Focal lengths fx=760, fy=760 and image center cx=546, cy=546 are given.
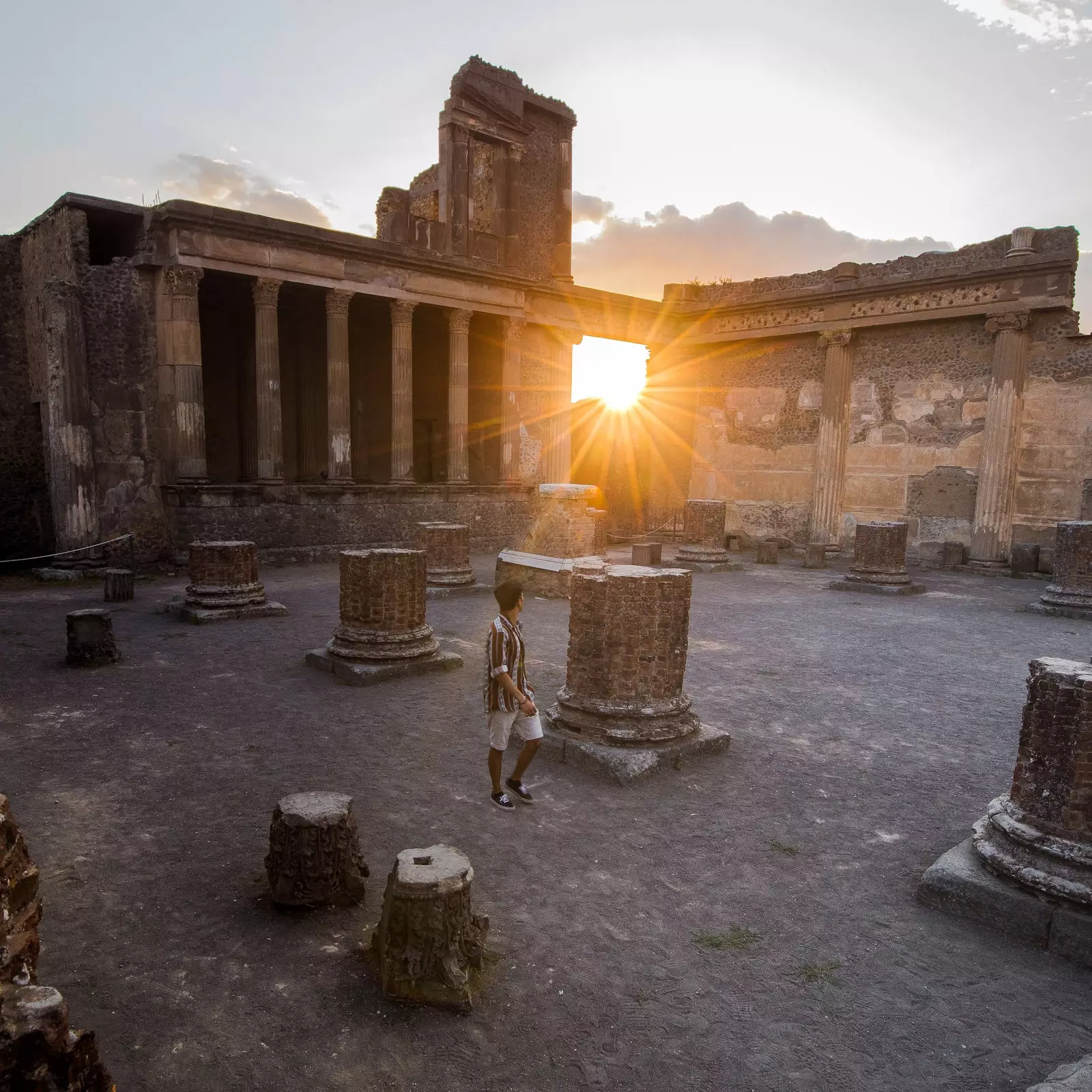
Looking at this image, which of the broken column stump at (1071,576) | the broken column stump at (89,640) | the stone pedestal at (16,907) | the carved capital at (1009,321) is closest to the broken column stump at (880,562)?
the broken column stump at (1071,576)

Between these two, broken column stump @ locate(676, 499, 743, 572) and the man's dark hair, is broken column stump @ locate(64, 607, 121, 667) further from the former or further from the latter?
broken column stump @ locate(676, 499, 743, 572)

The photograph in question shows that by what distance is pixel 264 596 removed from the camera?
375 inches

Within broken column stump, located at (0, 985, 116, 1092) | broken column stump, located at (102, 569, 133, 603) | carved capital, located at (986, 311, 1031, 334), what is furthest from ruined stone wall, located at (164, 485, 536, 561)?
broken column stump, located at (0, 985, 116, 1092)

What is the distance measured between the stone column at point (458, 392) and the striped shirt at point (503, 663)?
41.2ft

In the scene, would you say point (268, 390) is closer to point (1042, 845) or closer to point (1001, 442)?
point (1042, 845)

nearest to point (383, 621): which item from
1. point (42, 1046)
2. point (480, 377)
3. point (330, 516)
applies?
point (42, 1046)

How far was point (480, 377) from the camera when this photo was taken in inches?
777

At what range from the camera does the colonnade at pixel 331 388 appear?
1321 centimetres

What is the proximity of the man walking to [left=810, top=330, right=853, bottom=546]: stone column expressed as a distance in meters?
14.2

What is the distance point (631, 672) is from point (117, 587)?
826cm

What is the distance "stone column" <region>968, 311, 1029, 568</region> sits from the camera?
14727mm

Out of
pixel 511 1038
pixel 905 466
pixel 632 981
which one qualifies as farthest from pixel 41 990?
pixel 905 466

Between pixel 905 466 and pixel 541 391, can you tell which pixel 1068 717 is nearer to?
pixel 905 466

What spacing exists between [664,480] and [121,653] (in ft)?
52.4
